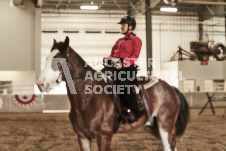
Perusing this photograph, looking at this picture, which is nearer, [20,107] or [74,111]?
[74,111]

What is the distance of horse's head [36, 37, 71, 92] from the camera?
11.8ft

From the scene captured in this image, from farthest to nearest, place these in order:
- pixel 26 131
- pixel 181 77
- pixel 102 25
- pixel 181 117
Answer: pixel 102 25 → pixel 181 77 → pixel 26 131 → pixel 181 117

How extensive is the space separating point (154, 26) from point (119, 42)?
21180 millimetres

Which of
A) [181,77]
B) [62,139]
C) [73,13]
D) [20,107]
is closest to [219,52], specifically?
[181,77]

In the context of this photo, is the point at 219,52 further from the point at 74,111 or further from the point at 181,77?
the point at 74,111

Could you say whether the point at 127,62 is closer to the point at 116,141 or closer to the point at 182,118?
the point at 182,118

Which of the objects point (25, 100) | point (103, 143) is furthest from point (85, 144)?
point (25, 100)

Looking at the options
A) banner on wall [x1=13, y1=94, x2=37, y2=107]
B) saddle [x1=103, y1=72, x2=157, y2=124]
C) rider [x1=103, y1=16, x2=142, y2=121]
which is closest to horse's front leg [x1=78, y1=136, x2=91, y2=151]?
saddle [x1=103, y1=72, x2=157, y2=124]

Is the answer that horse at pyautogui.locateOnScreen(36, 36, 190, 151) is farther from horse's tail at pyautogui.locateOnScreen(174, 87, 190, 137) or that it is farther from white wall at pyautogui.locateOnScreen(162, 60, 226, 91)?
white wall at pyautogui.locateOnScreen(162, 60, 226, 91)

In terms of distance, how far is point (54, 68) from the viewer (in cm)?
369

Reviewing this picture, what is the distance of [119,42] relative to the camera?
4.32 meters

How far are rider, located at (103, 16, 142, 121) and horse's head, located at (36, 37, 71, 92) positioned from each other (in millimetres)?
677

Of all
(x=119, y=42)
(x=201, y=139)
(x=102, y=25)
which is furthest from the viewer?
(x=102, y=25)

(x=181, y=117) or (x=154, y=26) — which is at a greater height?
(x=154, y=26)
